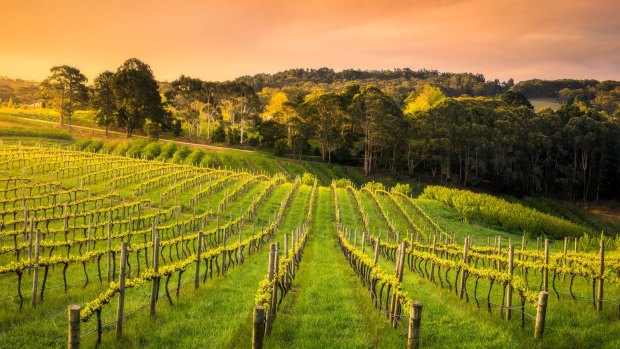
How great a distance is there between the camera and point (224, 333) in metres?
9.56

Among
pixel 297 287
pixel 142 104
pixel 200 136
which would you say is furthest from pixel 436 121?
pixel 297 287

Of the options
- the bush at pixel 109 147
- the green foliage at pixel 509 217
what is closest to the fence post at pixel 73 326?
the green foliage at pixel 509 217

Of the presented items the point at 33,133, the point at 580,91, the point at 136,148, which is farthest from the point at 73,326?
the point at 580,91

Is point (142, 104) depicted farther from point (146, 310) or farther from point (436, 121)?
point (146, 310)

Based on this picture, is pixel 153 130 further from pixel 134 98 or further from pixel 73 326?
pixel 73 326

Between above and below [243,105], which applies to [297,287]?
below

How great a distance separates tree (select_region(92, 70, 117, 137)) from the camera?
244 feet

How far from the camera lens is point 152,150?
65.2m

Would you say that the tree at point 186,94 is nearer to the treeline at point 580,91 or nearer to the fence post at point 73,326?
the fence post at point 73,326

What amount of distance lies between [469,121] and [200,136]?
160 feet

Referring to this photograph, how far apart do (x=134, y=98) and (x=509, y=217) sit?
61.1m

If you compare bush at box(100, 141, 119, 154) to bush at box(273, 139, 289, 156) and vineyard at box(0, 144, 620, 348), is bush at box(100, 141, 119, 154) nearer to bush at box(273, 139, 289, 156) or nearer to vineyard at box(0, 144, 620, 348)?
bush at box(273, 139, 289, 156)

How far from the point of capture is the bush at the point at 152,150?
63963mm

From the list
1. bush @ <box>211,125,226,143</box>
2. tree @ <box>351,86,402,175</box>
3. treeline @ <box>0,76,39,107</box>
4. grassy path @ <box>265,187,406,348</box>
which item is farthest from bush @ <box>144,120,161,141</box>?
treeline @ <box>0,76,39,107</box>
